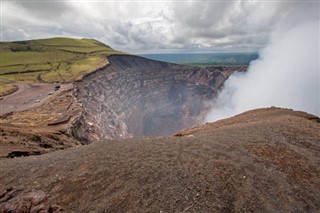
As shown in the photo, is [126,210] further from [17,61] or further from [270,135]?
[17,61]

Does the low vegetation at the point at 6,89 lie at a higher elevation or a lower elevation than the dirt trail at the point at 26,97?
higher

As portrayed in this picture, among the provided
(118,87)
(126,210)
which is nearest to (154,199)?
(126,210)

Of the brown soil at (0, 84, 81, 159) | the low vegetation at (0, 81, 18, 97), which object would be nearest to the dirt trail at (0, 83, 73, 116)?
the brown soil at (0, 84, 81, 159)

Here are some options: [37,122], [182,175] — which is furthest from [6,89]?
[182,175]

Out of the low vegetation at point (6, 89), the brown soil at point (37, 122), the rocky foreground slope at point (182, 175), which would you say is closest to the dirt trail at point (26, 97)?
the brown soil at point (37, 122)

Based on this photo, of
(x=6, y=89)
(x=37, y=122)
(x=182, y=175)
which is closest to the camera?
(x=182, y=175)

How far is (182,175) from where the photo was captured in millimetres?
24641

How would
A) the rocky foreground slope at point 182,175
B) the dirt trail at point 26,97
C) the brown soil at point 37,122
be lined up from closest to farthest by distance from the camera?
1. the rocky foreground slope at point 182,175
2. the brown soil at point 37,122
3. the dirt trail at point 26,97

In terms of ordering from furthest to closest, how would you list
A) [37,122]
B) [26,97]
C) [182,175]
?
[26,97]
[37,122]
[182,175]

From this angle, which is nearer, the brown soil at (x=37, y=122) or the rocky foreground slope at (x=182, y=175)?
the rocky foreground slope at (x=182, y=175)

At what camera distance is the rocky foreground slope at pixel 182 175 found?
872 inches

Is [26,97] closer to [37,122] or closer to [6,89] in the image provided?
[6,89]

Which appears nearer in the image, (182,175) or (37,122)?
(182,175)

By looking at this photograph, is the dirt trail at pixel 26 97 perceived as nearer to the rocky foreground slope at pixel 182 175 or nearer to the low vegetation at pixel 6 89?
the low vegetation at pixel 6 89
